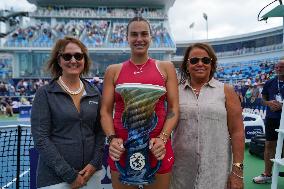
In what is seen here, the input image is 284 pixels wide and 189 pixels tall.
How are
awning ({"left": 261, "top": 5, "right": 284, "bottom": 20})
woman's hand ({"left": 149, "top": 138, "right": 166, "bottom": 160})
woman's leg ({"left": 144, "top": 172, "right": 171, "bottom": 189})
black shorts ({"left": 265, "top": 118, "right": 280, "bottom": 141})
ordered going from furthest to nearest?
black shorts ({"left": 265, "top": 118, "right": 280, "bottom": 141}) → awning ({"left": 261, "top": 5, "right": 284, "bottom": 20}) → woman's leg ({"left": 144, "top": 172, "right": 171, "bottom": 189}) → woman's hand ({"left": 149, "top": 138, "right": 166, "bottom": 160})

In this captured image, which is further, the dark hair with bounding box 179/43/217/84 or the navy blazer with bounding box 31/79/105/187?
the dark hair with bounding box 179/43/217/84

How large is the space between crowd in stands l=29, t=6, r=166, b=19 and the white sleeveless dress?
41883 millimetres

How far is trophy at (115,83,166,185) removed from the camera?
87.0 inches

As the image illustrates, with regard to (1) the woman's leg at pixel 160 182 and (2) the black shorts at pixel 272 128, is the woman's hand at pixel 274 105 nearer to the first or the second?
(2) the black shorts at pixel 272 128

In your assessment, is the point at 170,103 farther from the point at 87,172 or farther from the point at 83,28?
the point at 83,28

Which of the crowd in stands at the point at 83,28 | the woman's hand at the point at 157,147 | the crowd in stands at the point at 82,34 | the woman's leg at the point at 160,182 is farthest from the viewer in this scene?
the crowd in stands at the point at 83,28

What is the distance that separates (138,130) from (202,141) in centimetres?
55

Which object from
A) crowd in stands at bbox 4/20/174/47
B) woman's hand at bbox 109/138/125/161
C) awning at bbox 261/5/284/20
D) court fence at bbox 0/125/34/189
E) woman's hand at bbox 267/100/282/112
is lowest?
court fence at bbox 0/125/34/189

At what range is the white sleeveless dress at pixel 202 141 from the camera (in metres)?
2.48

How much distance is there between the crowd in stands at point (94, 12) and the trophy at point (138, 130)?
138 ft

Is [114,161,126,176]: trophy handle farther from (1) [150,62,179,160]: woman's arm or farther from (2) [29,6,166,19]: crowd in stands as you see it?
(2) [29,6,166,19]: crowd in stands

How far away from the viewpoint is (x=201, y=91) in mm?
2545

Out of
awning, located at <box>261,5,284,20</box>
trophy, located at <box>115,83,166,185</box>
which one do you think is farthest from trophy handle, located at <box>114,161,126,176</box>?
awning, located at <box>261,5,284,20</box>

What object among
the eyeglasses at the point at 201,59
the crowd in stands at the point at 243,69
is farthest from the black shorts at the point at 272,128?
the crowd in stands at the point at 243,69
